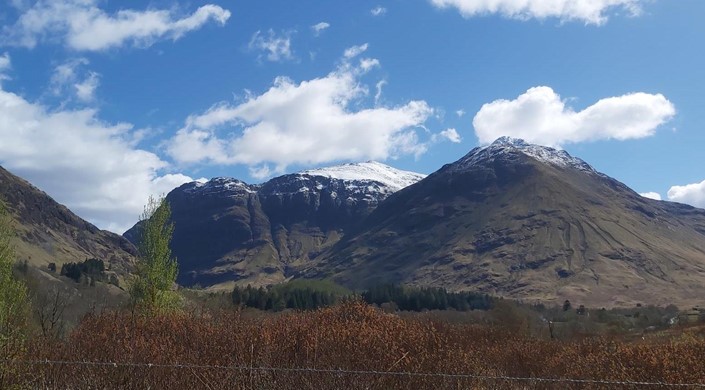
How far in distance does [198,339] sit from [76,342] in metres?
2.21

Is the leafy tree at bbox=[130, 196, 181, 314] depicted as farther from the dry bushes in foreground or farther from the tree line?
the tree line

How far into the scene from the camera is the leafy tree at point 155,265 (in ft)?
84.4

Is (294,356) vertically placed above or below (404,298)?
below

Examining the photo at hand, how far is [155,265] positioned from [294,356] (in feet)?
55.0

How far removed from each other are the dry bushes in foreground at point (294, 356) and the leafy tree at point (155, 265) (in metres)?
12.3

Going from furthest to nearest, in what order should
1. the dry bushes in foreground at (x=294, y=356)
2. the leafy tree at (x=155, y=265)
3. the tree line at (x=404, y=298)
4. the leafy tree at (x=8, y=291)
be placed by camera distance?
the tree line at (x=404, y=298) → the leafy tree at (x=155, y=265) → the leafy tree at (x=8, y=291) → the dry bushes in foreground at (x=294, y=356)

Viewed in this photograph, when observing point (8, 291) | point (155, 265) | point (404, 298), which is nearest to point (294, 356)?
point (8, 291)

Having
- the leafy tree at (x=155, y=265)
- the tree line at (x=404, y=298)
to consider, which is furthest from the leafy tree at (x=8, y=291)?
the tree line at (x=404, y=298)

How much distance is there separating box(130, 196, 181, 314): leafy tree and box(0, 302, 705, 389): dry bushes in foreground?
1234 cm

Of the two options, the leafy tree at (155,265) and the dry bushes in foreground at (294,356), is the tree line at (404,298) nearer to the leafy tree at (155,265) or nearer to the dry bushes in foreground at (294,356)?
→ the leafy tree at (155,265)

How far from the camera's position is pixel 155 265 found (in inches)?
1025

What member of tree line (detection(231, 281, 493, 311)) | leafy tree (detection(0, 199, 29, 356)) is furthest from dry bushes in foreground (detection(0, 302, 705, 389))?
tree line (detection(231, 281, 493, 311))

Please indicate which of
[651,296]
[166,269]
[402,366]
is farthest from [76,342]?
[651,296]

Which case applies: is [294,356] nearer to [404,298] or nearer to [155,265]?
[155,265]
